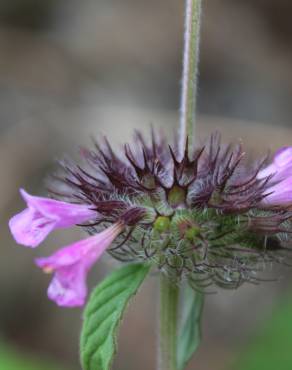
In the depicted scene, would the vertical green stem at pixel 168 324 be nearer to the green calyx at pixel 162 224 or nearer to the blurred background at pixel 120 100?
the green calyx at pixel 162 224

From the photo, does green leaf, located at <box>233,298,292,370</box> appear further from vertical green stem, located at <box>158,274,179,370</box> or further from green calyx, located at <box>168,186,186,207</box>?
green calyx, located at <box>168,186,186,207</box>

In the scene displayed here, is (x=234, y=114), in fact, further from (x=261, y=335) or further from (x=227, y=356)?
(x=261, y=335)

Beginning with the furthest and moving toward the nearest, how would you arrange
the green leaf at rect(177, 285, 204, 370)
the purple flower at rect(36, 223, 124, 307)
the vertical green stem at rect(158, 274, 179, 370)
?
1. the green leaf at rect(177, 285, 204, 370)
2. the vertical green stem at rect(158, 274, 179, 370)
3. the purple flower at rect(36, 223, 124, 307)

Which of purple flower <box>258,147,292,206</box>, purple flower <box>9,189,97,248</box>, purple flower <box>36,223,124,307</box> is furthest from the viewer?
purple flower <box>258,147,292,206</box>

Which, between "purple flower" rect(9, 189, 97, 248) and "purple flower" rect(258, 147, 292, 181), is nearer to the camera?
"purple flower" rect(9, 189, 97, 248)

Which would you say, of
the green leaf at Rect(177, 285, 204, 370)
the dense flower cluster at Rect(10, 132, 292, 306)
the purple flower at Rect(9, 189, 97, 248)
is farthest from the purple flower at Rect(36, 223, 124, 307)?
the green leaf at Rect(177, 285, 204, 370)

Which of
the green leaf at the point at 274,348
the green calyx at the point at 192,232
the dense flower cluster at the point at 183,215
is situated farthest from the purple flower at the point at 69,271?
the green leaf at the point at 274,348

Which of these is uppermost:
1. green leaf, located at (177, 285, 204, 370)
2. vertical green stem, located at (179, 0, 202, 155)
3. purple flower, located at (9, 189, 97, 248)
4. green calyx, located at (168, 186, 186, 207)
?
vertical green stem, located at (179, 0, 202, 155)
